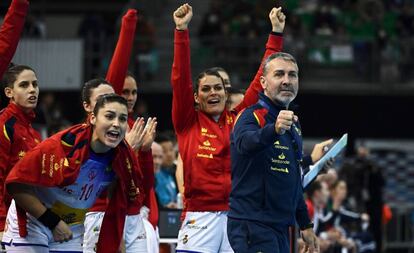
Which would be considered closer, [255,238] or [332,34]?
[255,238]

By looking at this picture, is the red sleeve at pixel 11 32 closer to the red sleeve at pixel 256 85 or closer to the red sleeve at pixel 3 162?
the red sleeve at pixel 3 162

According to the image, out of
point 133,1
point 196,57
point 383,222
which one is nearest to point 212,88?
point 383,222

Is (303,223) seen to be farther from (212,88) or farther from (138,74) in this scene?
(138,74)

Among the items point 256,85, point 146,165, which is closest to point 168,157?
point 256,85

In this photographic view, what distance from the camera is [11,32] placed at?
10031 mm

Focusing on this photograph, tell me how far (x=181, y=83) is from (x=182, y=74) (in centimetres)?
8

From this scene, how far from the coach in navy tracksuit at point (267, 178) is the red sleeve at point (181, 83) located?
1181 millimetres

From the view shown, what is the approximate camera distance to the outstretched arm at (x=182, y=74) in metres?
10.0

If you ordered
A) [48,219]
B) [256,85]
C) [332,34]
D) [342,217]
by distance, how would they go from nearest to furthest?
[48,219], [256,85], [342,217], [332,34]

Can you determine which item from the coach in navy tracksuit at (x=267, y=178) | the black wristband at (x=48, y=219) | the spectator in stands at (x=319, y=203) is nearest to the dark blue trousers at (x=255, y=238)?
the coach in navy tracksuit at (x=267, y=178)

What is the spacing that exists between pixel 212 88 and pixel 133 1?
15980 millimetres

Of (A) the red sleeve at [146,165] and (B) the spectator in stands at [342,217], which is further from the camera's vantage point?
(B) the spectator in stands at [342,217]

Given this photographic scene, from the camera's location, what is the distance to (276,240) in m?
8.82

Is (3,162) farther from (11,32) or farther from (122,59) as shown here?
(122,59)
